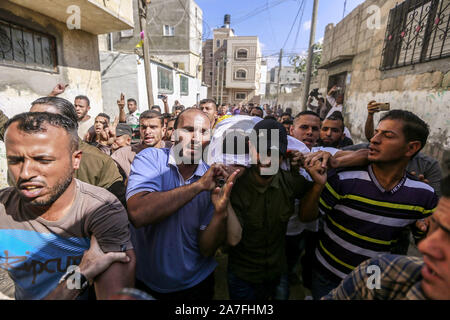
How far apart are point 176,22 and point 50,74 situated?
20091 millimetres

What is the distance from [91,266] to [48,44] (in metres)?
6.92

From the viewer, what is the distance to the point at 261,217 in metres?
1.83

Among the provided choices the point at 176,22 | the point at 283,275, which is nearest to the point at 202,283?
the point at 283,275

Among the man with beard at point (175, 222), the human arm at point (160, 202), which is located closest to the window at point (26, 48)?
the man with beard at point (175, 222)

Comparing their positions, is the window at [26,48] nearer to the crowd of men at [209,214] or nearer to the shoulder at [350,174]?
the crowd of men at [209,214]

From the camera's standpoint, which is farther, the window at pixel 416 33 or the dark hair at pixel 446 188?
the window at pixel 416 33

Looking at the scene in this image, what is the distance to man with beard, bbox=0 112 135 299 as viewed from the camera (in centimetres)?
116

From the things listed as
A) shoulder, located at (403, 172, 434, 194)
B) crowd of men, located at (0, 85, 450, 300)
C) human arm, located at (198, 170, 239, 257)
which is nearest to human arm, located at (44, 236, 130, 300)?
crowd of men, located at (0, 85, 450, 300)

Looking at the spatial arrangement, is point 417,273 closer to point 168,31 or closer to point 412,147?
point 412,147

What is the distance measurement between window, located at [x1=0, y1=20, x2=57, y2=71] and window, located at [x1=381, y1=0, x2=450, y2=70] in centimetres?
880

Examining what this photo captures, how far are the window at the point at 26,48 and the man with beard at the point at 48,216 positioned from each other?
17.1 ft

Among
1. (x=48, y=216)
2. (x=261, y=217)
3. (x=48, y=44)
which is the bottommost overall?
(x=261, y=217)

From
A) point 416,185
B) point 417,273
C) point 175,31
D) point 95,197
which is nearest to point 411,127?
point 416,185

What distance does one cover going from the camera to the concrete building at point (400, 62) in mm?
4172
